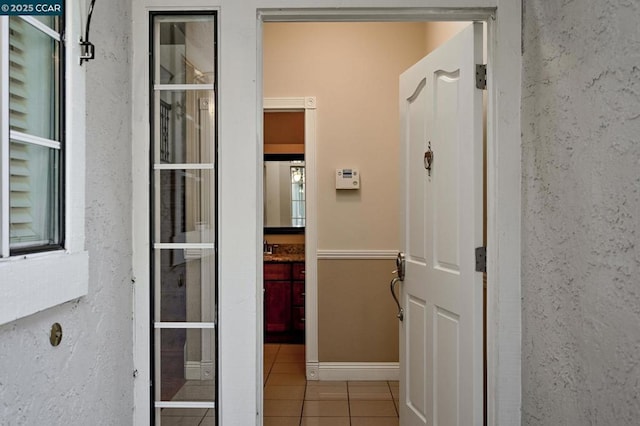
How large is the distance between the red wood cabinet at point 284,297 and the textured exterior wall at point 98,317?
3.60 metres

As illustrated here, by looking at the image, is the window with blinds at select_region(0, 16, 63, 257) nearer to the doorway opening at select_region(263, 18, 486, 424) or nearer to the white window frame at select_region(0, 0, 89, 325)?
the white window frame at select_region(0, 0, 89, 325)

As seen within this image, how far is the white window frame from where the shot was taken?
3.86 ft

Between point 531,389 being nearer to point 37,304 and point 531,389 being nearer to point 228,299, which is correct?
point 228,299

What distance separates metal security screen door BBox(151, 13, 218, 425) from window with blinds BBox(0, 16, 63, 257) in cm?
62

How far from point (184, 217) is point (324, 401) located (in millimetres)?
2292

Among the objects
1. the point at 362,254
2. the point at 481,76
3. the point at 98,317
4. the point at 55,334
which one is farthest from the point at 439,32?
the point at 55,334

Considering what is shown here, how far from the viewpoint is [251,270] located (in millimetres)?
2031

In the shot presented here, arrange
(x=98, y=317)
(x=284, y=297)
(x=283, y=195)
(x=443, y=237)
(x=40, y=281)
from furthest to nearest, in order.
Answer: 1. (x=283, y=195)
2. (x=284, y=297)
3. (x=443, y=237)
4. (x=98, y=317)
5. (x=40, y=281)

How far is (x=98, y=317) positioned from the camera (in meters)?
1.69

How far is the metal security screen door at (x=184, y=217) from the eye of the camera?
206 centimetres

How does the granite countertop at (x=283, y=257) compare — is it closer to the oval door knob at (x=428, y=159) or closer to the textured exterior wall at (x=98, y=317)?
the oval door knob at (x=428, y=159)

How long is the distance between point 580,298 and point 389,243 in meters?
2.74

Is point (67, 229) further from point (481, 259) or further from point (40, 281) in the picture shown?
point (481, 259)

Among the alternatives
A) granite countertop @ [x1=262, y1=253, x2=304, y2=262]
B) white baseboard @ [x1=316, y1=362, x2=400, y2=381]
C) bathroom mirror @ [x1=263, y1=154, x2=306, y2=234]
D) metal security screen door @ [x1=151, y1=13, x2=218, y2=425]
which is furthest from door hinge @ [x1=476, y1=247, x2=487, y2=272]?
bathroom mirror @ [x1=263, y1=154, x2=306, y2=234]
